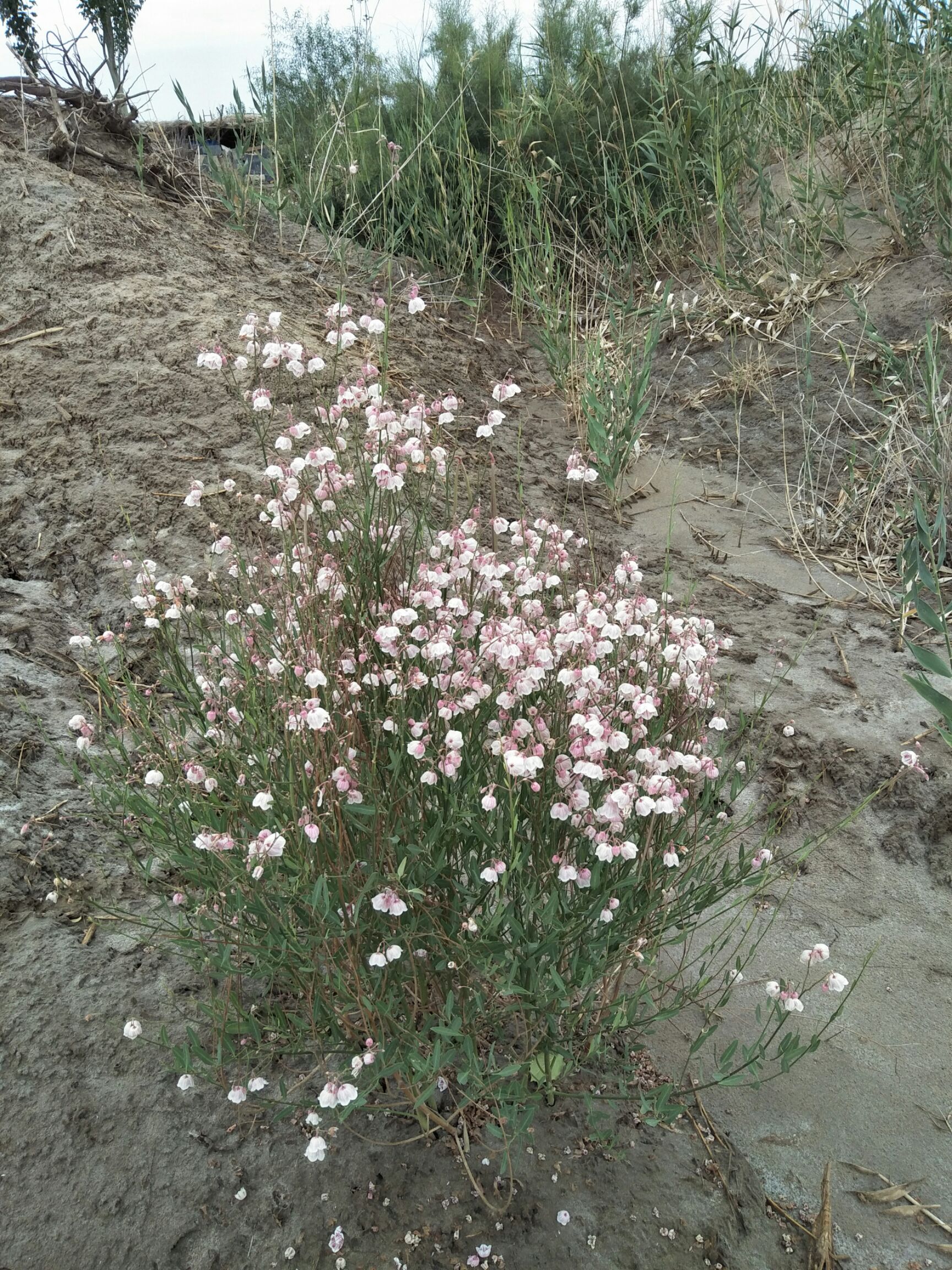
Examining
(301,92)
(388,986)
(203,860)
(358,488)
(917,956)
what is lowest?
(917,956)

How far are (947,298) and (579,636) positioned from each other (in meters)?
4.55

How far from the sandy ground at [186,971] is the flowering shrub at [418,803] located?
7.2 inches

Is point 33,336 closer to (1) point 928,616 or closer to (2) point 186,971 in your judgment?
(2) point 186,971

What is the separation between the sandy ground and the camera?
7.03ft

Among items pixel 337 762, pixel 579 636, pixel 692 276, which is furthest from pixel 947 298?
pixel 337 762

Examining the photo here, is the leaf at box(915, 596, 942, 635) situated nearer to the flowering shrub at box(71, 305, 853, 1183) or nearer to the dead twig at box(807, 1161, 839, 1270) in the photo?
the flowering shrub at box(71, 305, 853, 1183)

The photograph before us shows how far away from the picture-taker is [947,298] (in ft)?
18.0

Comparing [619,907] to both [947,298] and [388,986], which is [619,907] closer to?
[388,986]

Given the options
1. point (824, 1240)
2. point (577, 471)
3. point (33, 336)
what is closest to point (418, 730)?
point (577, 471)

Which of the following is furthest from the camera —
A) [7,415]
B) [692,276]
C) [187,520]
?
[692,276]

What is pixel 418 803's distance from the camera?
2.13 m

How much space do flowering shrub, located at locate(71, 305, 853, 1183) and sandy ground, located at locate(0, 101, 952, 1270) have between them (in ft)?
0.60

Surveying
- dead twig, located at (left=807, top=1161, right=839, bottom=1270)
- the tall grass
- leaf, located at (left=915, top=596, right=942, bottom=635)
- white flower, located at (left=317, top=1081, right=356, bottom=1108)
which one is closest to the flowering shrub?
white flower, located at (left=317, top=1081, right=356, bottom=1108)

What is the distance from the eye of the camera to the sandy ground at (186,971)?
2143 mm
